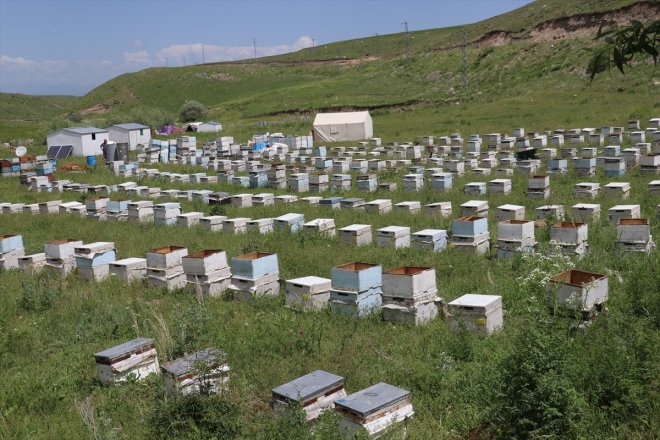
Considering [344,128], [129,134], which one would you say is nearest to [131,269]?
[344,128]

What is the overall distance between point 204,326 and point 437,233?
509cm

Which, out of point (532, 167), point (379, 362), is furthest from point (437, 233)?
point (532, 167)

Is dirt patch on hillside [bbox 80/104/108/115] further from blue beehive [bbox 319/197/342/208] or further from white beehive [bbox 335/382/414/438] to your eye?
white beehive [bbox 335/382/414/438]

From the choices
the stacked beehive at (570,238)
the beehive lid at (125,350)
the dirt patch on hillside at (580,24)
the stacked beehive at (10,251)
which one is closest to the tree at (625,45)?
the beehive lid at (125,350)

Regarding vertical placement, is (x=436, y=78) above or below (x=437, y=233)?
above

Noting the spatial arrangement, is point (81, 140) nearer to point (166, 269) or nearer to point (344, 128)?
point (344, 128)

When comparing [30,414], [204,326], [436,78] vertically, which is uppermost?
[436,78]

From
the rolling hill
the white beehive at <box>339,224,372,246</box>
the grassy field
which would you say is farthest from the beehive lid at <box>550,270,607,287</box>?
the rolling hill

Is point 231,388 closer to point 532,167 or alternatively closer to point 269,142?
point 532,167

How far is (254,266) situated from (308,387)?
4.10 meters

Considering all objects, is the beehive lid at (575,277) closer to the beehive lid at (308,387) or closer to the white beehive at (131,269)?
the beehive lid at (308,387)

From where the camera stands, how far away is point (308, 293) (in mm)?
8969

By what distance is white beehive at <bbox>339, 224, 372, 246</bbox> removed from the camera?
39.5 ft

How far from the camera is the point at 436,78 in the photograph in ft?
199
